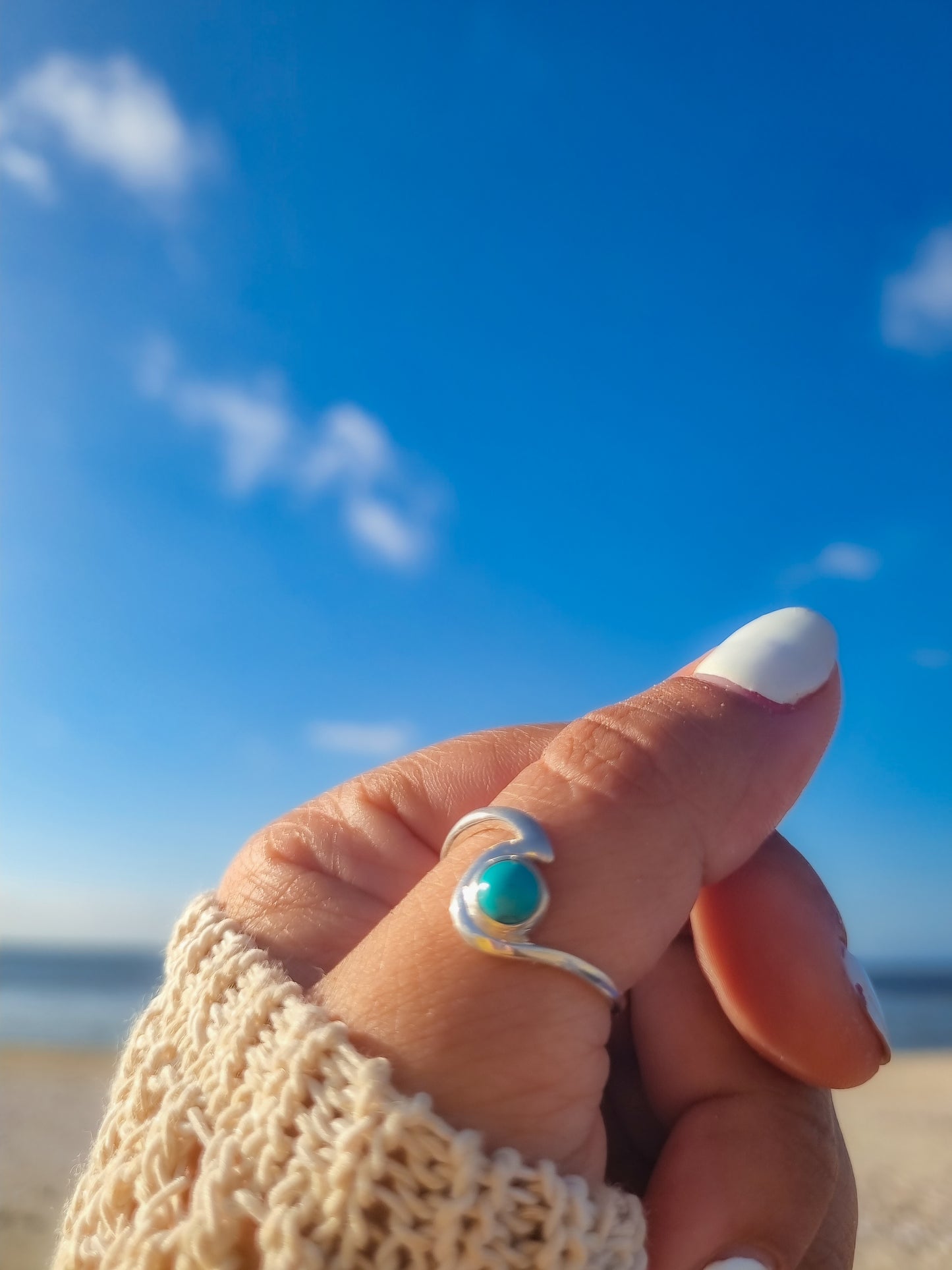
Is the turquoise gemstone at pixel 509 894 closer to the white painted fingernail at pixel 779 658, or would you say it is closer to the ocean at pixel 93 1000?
the white painted fingernail at pixel 779 658

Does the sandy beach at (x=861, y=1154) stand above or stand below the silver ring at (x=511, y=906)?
below

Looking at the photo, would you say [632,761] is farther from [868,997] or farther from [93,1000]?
[93,1000]

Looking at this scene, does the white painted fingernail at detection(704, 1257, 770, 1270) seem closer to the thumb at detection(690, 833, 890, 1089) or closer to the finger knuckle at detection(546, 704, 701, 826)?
the thumb at detection(690, 833, 890, 1089)

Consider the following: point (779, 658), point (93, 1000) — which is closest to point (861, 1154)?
point (779, 658)

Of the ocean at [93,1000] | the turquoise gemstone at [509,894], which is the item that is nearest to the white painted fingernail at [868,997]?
the turquoise gemstone at [509,894]

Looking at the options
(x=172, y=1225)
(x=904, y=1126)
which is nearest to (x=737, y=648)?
(x=172, y=1225)

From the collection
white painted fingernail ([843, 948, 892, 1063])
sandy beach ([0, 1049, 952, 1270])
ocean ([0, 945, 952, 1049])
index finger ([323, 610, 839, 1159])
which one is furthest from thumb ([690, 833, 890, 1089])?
ocean ([0, 945, 952, 1049])
